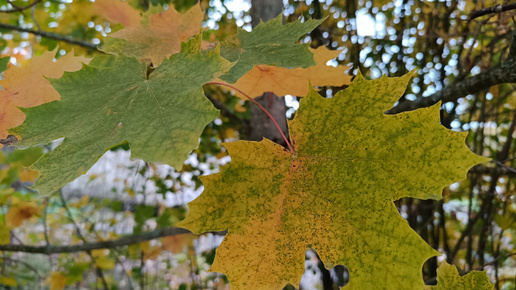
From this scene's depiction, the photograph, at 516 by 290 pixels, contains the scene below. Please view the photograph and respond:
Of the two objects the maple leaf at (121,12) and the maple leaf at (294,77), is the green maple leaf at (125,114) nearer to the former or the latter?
the maple leaf at (294,77)

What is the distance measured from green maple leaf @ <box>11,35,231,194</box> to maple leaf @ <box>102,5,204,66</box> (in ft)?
0.88

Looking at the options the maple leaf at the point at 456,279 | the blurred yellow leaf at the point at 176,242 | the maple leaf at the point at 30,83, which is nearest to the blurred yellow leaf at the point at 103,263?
the blurred yellow leaf at the point at 176,242

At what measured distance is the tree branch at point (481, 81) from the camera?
2.12ft

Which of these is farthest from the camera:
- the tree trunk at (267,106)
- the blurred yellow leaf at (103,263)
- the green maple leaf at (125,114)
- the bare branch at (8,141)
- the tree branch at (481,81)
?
the blurred yellow leaf at (103,263)

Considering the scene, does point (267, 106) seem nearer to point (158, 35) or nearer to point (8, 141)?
point (158, 35)

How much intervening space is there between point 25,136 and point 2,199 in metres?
1.82

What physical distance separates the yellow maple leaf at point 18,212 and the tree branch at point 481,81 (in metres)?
1.98

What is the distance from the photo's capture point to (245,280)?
0.47 meters

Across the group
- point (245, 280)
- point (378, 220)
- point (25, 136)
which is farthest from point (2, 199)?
point (378, 220)

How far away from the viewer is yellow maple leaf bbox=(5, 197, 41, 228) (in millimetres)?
1887

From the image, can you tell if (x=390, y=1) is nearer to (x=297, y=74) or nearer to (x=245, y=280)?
(x=297, y=74)

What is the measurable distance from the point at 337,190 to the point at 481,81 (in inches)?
19.6

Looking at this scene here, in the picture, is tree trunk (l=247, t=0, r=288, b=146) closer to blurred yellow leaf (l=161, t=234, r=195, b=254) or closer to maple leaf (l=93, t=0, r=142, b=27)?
maple leaf (l=93, t=0, r=142, b=27)

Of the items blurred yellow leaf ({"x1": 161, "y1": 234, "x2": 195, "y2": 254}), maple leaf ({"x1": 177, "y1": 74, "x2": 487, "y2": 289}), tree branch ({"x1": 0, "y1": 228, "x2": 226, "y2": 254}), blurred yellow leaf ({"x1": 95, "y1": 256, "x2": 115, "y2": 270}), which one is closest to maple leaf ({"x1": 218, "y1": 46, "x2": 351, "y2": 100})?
maple leaf ({"x1": 177, "y1": 74, "x2": 487, "y2": 289})
